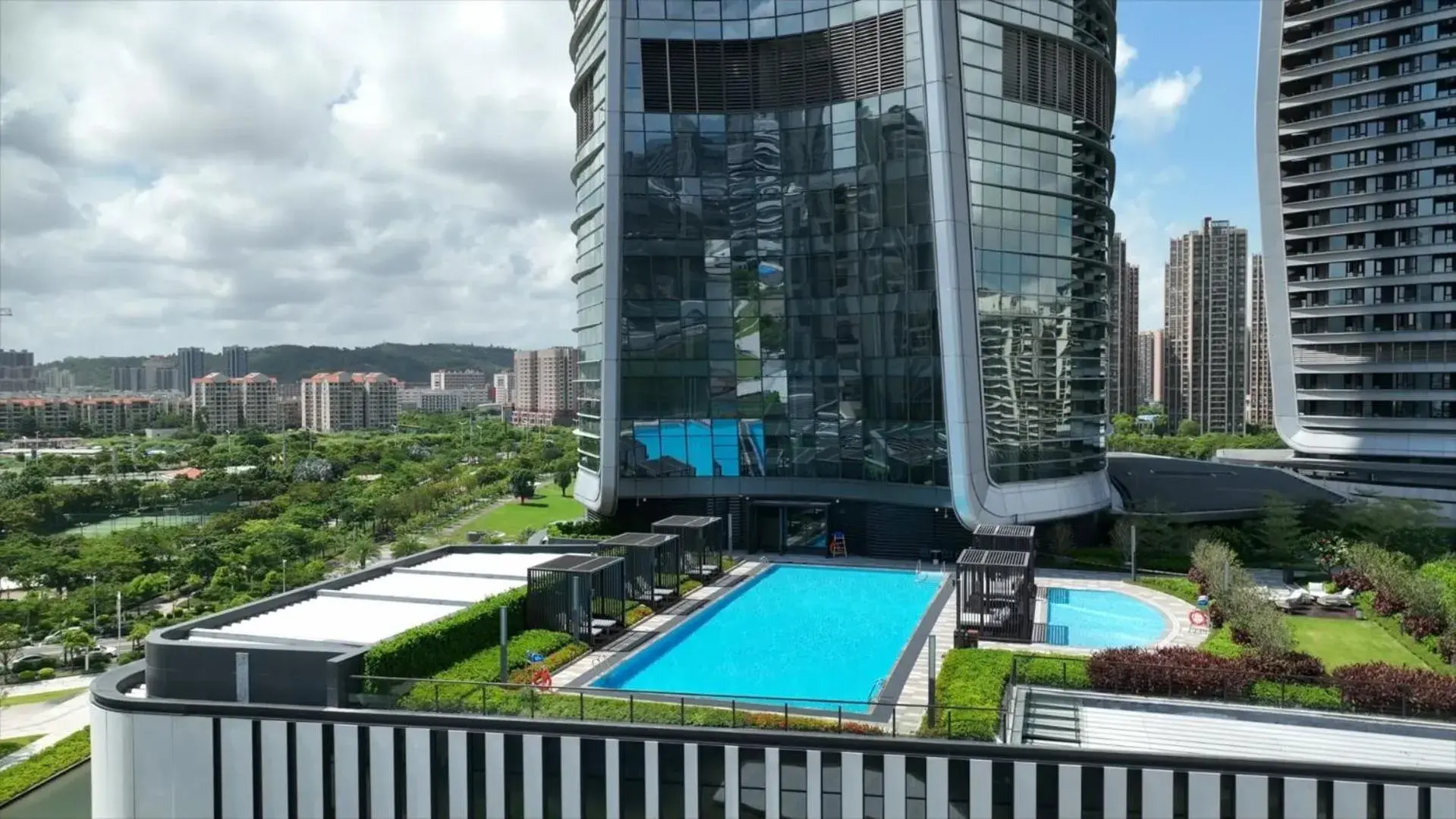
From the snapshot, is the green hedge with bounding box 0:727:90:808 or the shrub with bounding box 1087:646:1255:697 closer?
the shrub with bounding box 1087:646:1255:697

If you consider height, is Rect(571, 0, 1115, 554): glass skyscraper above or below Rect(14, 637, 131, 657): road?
above

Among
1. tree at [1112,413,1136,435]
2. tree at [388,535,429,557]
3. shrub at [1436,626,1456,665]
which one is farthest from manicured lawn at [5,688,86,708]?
tree at [1112,413,1136,435]

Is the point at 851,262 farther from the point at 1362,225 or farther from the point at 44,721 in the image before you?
the point at 44,721

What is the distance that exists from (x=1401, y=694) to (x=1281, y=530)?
20.4 meters

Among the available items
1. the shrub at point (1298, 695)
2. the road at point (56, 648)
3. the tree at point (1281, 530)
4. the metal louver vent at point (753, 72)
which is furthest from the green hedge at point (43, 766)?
the tree at point (1281, 530)

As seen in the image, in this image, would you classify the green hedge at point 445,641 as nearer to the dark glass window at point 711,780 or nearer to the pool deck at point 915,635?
the pool deck at point 915,635

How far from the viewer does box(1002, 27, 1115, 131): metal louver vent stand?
3619 cm

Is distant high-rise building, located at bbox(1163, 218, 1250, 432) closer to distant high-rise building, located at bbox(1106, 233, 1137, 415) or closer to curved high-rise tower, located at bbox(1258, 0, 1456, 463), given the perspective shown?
distant high-rise building, located at bbox(1106, 233, 1137, 415)

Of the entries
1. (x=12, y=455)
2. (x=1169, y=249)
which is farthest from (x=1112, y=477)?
(x=12, y=455)

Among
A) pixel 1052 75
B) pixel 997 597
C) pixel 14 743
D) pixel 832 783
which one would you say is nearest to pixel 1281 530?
pixel 997 597

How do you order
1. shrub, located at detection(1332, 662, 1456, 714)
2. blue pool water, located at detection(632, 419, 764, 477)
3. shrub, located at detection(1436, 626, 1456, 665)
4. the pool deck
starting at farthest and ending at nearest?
blue pool water, located at detection(632, 419, 764, 477) → shrub, located at detection(1436, 626, 1456, 665) → the pool deck → shrub, located at detection(1332, 662, 1456, 714)

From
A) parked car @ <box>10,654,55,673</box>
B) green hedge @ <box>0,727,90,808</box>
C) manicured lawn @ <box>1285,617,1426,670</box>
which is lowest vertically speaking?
parked car @ <box>10,654,55,673</box>

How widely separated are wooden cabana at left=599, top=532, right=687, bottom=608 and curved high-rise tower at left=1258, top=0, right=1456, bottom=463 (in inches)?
1617

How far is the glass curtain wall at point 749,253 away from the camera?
1495 inches
